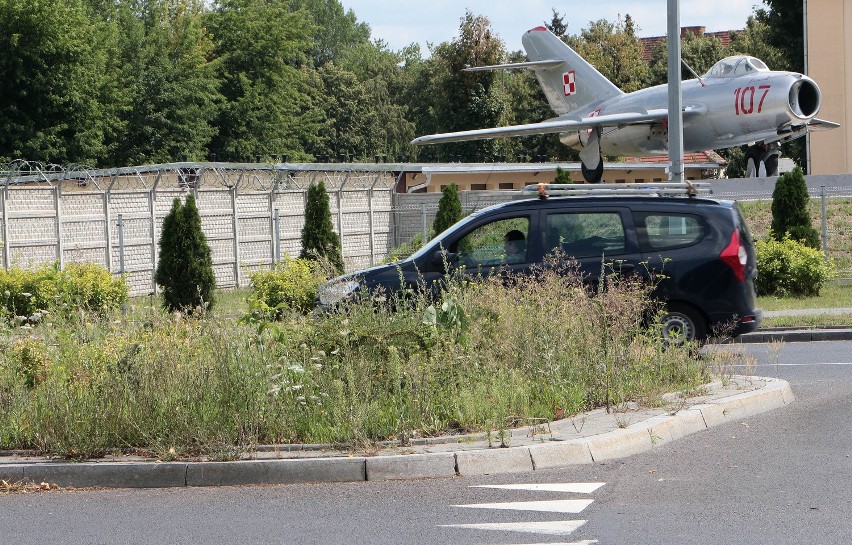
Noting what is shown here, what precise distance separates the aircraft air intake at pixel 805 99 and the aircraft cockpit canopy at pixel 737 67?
4.51ft

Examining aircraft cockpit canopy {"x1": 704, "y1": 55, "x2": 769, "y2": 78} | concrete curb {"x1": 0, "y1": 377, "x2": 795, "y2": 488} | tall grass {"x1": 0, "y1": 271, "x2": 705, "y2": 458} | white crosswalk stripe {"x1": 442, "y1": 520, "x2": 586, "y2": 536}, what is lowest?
white crosswalk stripe {"x1": 442, "y1": 520, "x2": 586, "y2": 536}

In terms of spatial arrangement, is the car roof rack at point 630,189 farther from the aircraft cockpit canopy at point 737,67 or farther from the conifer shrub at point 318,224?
the aircraft cockpit canopy at point 737,67

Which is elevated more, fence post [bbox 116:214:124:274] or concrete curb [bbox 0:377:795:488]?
fence post [bbox 116:214:124:274]

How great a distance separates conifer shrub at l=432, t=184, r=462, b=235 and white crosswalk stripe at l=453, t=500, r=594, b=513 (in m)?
21.6

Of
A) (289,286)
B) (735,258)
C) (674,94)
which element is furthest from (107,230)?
(735,258)

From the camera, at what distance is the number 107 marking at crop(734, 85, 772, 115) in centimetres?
3341

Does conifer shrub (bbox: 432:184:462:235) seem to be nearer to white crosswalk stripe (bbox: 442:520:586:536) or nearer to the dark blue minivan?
the dark blue minivan

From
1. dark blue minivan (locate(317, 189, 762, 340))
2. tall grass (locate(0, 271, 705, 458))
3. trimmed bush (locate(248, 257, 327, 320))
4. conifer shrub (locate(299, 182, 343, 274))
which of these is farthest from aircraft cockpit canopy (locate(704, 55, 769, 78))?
tall grass (locate(0, 271, 705, 458))

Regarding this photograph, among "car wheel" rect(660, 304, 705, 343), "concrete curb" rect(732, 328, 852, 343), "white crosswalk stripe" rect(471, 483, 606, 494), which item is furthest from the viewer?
"concrete curb" rect(732, 328, 852, 343)

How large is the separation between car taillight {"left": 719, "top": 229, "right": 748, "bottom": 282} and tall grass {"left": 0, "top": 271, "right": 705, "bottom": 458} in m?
2.24

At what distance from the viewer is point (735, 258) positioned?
1331 centimetres

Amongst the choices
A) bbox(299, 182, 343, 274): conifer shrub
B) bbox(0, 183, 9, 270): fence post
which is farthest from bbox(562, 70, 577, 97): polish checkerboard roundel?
bbox(0, 183, 9, 270): fence post

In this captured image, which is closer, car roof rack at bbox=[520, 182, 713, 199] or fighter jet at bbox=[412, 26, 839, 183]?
car roof rack at bbox=[520, 182, 713, 199]

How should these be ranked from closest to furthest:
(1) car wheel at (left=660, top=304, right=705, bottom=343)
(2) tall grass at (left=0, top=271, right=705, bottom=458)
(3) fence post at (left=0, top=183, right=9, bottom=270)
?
(2) tall grass at (left=0, top=271, right=705, bottom=458), (1) car wheel at (left=660, top=304, right=705, bottom=343), (3) fence post at (left=0, top=183, right=9, bottom=270)
